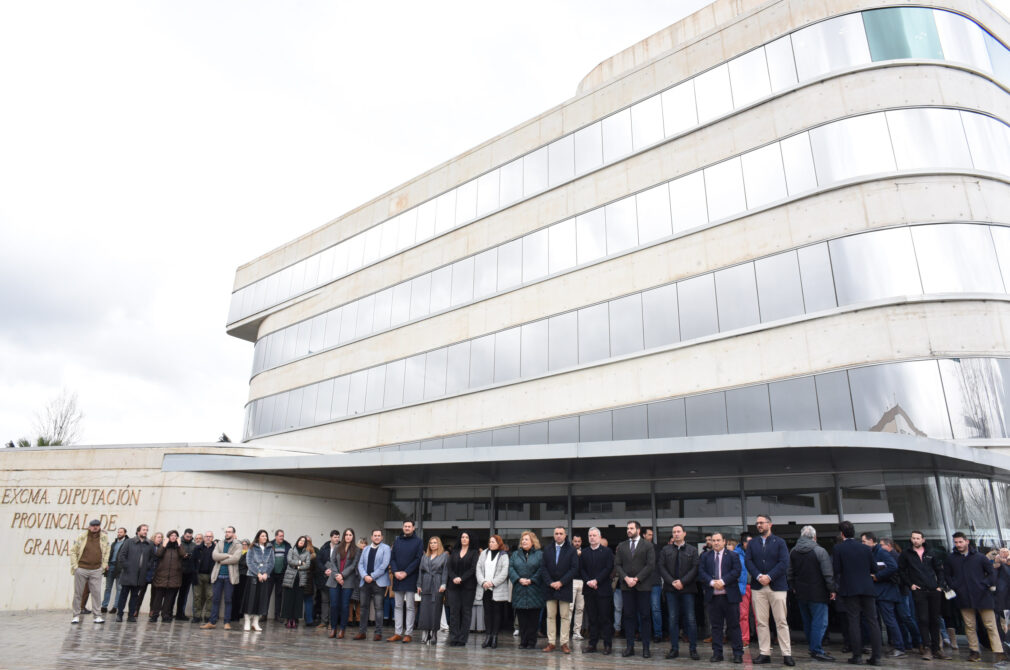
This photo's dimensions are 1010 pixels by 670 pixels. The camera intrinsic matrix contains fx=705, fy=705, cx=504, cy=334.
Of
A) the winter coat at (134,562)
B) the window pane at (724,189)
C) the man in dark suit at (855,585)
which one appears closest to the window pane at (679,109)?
the window pane at (724,189)

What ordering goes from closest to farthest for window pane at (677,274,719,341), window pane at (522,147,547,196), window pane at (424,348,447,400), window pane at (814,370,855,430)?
window pane at (814,370,855,430) < window pane at (677,274,719,341) < window pane at (522,147,547,196) < window pane at (424,348,447,400)

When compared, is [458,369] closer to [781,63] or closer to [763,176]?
[763,176]

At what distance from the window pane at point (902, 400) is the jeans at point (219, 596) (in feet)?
43.6

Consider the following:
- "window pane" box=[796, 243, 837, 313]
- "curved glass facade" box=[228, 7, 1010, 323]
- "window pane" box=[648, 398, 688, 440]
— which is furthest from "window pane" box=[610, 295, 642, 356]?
"window pane" box=[796, 243, 837, 313]

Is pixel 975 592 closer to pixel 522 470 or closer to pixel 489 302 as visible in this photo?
pixel 522 470

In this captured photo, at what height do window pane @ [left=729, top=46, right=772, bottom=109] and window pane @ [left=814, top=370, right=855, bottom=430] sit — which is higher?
window pane @ [left=729, top=46, right=772, bottom=109]

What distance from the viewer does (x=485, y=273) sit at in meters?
24.1

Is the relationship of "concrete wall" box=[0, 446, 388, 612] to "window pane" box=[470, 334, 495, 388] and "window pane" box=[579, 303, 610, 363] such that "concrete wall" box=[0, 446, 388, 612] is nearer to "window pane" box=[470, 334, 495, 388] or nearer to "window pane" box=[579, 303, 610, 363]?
"window pane" box=[470, 334, 495, 388]

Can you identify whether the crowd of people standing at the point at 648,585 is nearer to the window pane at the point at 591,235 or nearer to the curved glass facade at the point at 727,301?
the curved glass facade at the point at 727,301

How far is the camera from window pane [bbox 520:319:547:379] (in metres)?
21.3

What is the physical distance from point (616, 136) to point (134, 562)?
17.2m

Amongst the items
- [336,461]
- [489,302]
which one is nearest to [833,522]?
[336,461]

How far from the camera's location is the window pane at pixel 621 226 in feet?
67.1

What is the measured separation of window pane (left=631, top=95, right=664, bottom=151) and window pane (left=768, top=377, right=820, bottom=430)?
8.44 meters
